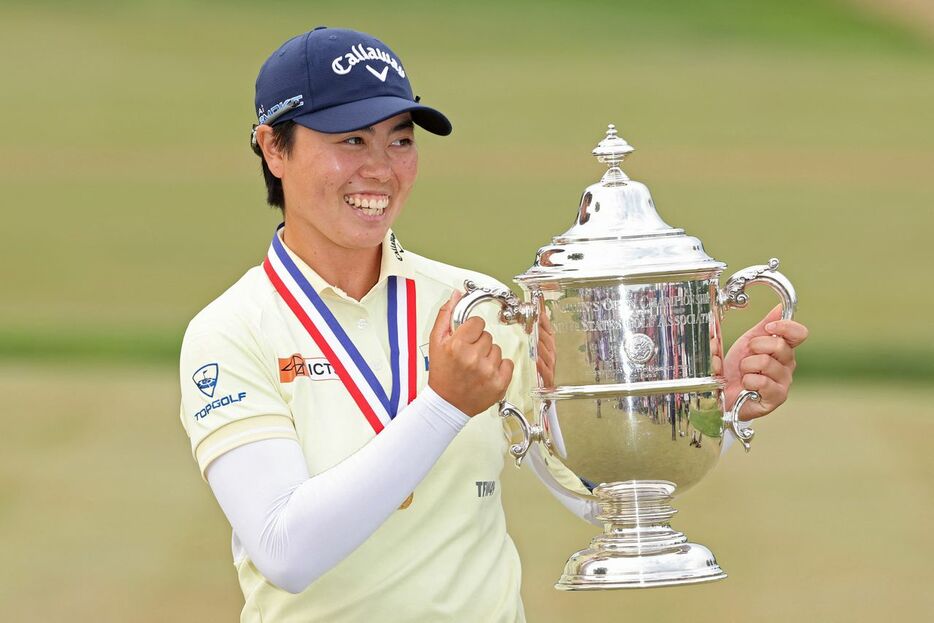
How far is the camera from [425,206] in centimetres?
1191

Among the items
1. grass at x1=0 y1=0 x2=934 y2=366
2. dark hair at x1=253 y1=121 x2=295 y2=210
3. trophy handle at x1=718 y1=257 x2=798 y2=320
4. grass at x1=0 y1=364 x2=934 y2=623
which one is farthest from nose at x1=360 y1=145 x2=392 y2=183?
grass at x1=0 y1=0 x2=934 y2=366

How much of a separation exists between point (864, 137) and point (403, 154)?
10986 mm

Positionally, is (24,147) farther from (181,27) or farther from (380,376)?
(380,376)

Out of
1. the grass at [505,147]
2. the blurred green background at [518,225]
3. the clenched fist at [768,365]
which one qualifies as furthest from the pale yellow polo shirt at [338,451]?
the grass at [505,147]

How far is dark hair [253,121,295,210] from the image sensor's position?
6.89ft

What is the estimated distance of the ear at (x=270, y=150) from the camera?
6.98 ft

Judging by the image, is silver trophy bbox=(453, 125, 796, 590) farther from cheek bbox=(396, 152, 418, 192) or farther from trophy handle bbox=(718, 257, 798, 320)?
cheek bbox=(396, 152, 418, 192)

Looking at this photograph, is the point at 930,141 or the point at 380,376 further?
the point at 930,141

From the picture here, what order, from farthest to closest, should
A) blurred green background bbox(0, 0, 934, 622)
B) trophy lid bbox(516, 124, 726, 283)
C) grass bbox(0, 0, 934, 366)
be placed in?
grass bbox(0, 0, 934, 366) → blurred green background bbox(0, 0, 934, 622) → trophy lid bbox(516, 124, 726, 283)

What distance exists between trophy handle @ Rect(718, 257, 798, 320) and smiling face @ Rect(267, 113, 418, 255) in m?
0.42

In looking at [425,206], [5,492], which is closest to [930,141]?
[425,206]

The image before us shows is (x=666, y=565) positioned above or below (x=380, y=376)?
below

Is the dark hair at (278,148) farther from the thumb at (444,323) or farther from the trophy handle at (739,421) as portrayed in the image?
the trophy handle at (739,421)

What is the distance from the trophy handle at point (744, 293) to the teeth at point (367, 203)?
0.44 metres
